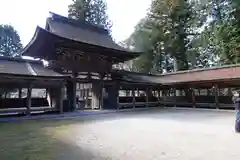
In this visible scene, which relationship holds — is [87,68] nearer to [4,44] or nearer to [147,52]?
[147,52]

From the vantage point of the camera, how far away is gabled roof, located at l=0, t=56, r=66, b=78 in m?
12.5

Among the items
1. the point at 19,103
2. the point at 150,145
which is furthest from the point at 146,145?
the point at 19,103

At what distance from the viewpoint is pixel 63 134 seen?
8.06m

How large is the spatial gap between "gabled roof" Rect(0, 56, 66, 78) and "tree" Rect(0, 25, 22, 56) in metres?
26.6

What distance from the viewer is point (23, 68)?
13891 mm

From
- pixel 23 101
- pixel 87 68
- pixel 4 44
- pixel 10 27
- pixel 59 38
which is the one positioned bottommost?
pixel 23 101

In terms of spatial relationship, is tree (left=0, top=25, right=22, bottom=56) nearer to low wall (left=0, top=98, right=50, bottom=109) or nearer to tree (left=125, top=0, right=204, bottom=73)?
tree (left=125, top=0, right=204, bottom=73)

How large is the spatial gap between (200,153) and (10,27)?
42.8 metres

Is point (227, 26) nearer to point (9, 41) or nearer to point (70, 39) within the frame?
point (70, 39)

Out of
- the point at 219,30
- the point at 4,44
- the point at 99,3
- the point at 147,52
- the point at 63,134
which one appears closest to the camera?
the point at 63,134

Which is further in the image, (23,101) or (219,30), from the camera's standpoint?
(219,30)

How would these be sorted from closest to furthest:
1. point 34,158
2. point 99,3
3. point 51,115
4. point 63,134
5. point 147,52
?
point 34,158, point 63,134, point 51,115, point 147,52, point 99,3

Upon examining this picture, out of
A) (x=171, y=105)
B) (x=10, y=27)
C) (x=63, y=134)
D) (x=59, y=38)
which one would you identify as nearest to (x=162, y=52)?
(x=171, y=105)

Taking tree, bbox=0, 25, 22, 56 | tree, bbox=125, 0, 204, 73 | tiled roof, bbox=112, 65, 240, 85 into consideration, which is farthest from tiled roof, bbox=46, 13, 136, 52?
tree, bbox=0, 25, 22, 56
